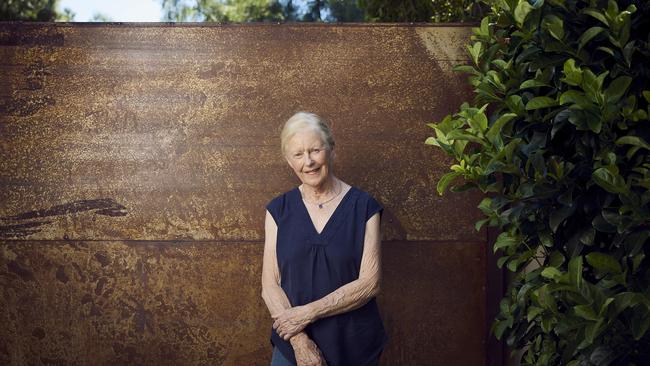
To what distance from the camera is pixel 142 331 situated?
15.5ft

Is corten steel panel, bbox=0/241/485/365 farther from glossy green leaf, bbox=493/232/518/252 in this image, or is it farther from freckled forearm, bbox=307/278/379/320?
glossy green leaf, bbox=493/232/518/252

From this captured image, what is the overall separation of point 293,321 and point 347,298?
0.25 meters

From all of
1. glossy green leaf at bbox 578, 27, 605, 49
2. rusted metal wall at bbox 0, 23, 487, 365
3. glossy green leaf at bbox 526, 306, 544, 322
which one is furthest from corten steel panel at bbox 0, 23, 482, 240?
glossy green leaf at bbox 578, 27, 605, 49

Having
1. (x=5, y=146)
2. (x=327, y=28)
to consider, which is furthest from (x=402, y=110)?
(x=5, y=146)

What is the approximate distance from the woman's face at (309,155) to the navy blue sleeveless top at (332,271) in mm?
165

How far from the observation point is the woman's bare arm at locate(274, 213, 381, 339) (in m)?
3.74

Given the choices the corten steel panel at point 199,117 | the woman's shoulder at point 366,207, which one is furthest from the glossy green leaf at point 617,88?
the corten steel panel at point 199,117

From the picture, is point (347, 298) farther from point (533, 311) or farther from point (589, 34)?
point (589, 34)

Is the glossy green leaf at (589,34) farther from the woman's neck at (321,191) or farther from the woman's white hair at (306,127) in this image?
the woman's neck at (321,191)

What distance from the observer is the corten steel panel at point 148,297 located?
4.71 metres

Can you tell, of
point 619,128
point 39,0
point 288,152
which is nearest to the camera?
point 619,128

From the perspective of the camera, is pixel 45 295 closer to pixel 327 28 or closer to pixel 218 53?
pixel 218 53

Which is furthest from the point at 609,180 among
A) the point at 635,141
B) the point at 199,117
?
the point at 199,117

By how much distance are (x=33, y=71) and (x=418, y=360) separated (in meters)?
2.55
